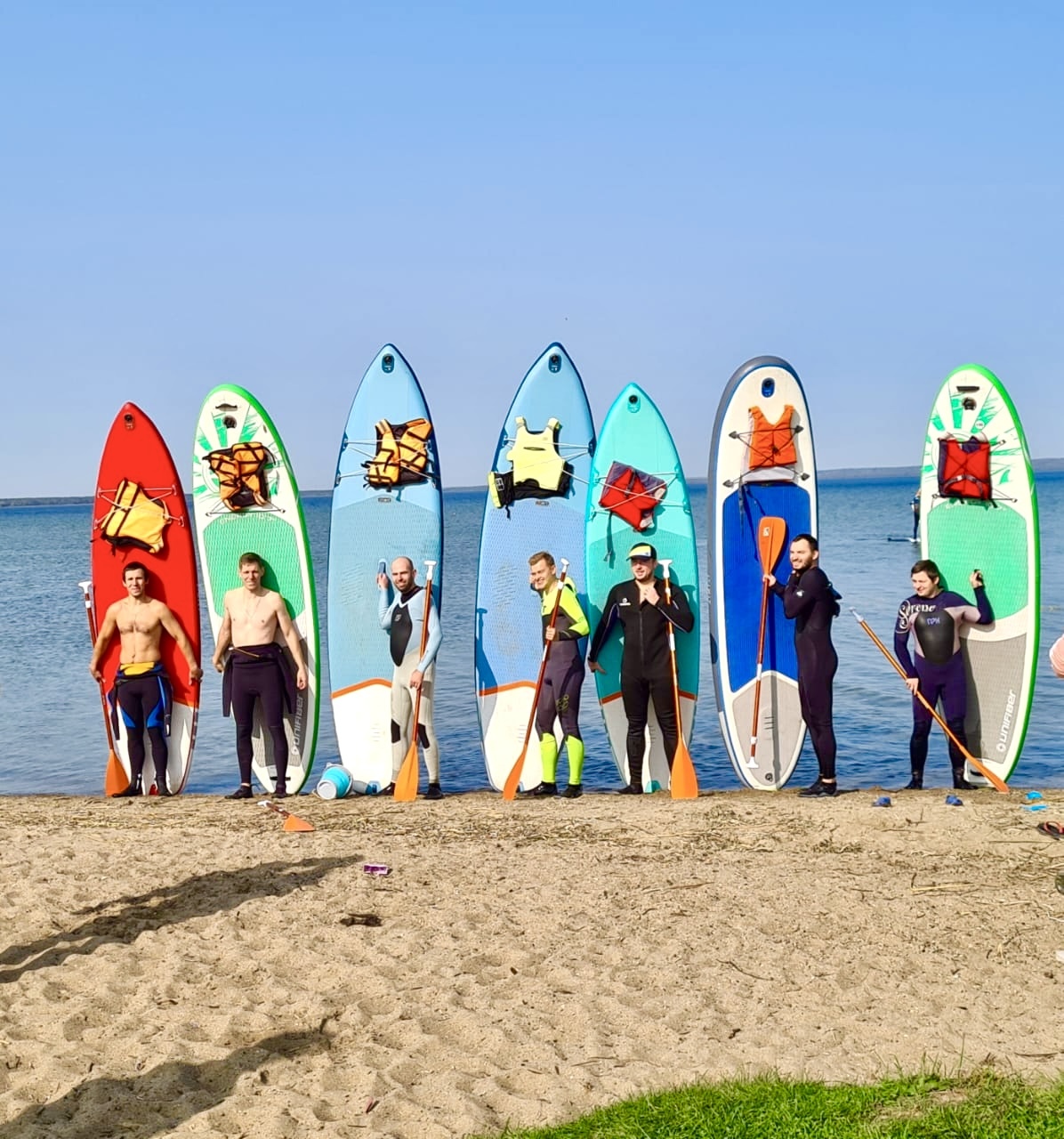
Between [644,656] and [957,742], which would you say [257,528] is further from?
[957,742]

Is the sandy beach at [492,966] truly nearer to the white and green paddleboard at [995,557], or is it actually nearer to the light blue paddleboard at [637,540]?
the white and green paddleboard at [995,557]

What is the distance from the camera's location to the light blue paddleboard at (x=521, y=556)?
28.8ft

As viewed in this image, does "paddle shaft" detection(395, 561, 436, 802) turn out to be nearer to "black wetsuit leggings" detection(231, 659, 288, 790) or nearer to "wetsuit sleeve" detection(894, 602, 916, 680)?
"black wetsuit leggings" detection(231, 659, 288, 790)

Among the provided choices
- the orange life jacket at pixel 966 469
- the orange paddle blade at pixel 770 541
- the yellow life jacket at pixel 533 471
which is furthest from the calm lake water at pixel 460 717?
the yellow life jacket at pixel 533 471

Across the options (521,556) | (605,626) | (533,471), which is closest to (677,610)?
(605,626)

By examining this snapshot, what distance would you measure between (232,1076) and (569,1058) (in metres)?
1.04

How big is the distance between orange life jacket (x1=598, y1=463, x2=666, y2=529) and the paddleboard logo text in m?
2.71

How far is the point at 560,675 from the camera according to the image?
8.02 meters

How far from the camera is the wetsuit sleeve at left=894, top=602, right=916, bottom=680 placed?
26.6 ft

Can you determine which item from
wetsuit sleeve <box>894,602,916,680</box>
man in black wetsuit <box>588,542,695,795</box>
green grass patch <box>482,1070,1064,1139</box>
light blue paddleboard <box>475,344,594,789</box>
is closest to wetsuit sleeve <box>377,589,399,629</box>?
light blue paddleboard <box>475,344,594,789</box>

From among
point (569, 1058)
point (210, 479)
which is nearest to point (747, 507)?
point (210, 479)

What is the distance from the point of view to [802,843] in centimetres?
636

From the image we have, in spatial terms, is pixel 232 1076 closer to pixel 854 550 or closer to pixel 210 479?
pixel 210 479

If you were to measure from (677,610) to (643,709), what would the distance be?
69 centimetres
